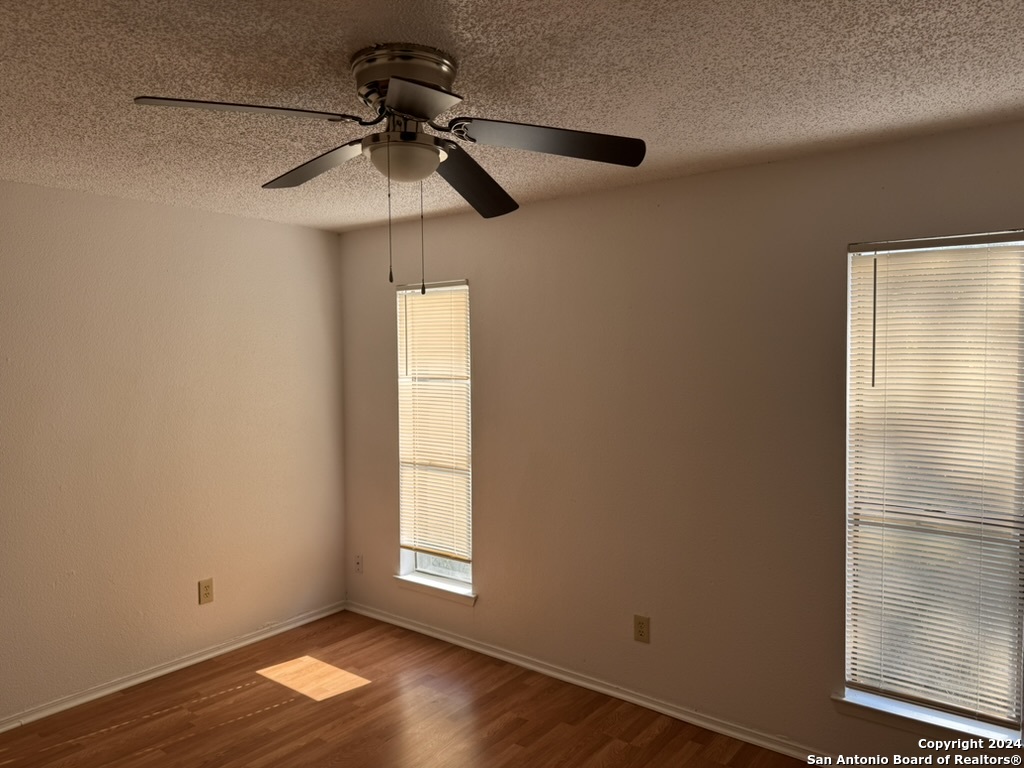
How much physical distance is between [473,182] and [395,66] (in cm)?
40

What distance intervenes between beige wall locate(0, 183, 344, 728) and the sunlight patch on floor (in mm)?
483

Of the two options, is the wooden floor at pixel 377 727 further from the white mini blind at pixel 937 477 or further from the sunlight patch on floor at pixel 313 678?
the white mini blind at pixel 937 477

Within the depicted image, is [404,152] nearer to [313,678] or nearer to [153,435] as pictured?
[153,435]

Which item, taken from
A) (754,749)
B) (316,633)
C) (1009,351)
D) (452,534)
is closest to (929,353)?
(1009,351)

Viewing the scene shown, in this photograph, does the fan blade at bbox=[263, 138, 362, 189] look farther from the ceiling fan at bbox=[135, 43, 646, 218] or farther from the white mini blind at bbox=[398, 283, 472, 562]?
the white mini blind at bbox=[398, 283, 472, 562]

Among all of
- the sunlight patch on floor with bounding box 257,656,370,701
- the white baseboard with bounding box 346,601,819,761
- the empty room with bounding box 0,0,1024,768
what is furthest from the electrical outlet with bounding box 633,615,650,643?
the sunlight patch on floor with bounding box 257,656,370,701

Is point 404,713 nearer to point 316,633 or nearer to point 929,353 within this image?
point 316,633

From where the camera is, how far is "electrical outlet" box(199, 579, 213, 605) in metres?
3.91

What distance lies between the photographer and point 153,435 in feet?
12.2

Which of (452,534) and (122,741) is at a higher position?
(452,534)

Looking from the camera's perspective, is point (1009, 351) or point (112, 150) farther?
point (112, 150)

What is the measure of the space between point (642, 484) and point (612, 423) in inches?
12.6

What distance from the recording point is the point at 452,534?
4.15 meters

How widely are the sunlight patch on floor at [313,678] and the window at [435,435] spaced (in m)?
0.75
